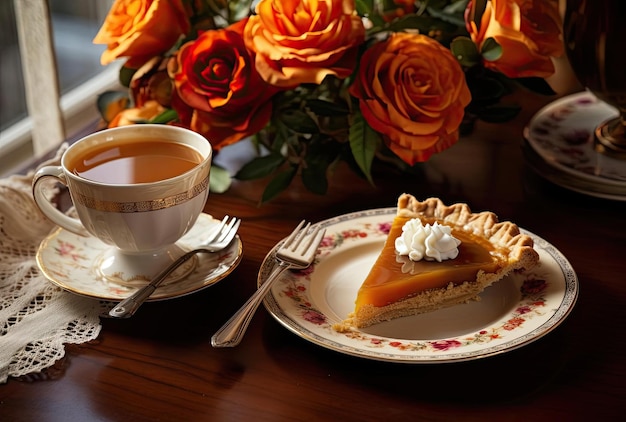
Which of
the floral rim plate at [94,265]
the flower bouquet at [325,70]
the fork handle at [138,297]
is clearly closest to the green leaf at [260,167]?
the flower bouquet at [325,70]

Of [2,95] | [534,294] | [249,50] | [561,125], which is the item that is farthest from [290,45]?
[2,95]

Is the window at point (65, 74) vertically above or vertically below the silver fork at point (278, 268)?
below

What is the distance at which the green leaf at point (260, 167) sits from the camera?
1085 millimetres

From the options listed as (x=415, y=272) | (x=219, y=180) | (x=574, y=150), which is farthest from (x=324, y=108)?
(x=574, y=150)

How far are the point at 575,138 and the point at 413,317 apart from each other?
1.70 feet

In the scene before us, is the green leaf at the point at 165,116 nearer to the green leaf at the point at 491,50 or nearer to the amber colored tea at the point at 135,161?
the amber colored tea at the point at 135,161

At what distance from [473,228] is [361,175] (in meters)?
0.23

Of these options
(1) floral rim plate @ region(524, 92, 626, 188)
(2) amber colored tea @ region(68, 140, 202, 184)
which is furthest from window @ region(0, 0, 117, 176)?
(1) floral rim plate @ region(524, 92, 626, 188)

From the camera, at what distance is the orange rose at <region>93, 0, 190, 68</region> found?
105 cm

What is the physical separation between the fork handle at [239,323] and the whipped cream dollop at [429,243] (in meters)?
0.16

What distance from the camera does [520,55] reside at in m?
1.01

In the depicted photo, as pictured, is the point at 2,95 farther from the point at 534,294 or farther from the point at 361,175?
the point at 534,294

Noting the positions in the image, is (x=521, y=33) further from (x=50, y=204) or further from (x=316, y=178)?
(x=50, y=204)

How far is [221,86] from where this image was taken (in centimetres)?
101
